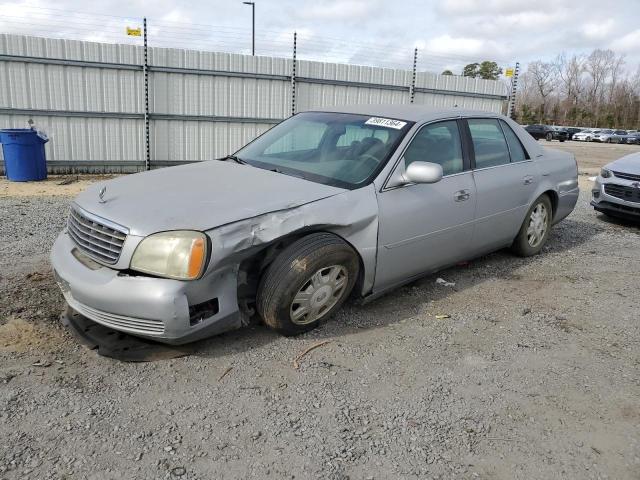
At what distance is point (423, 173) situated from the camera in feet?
12.9

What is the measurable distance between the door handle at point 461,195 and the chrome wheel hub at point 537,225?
1374mm

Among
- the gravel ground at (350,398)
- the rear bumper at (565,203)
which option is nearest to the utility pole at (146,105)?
the gravel ground at (350,398)

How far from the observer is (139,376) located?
10.2ft

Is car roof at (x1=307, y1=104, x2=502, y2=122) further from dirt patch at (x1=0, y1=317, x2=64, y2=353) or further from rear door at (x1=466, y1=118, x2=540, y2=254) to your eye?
dirt patch at (x1=0, y1=317, x2=64, y2=353)

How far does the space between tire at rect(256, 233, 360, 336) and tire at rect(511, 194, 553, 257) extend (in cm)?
253

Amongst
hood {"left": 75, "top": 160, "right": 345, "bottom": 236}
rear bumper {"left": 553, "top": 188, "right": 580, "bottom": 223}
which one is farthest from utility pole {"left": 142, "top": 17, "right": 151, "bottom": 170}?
rear bumper {"left": 553, "top": 188, "right": 580, "bottom": 223}

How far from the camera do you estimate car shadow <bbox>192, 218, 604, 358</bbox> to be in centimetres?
357

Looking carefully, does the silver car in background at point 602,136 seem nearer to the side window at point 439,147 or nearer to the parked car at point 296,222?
the parked car at point 296,222

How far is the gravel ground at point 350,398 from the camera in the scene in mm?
2498

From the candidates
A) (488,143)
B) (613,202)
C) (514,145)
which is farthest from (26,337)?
(613,202)

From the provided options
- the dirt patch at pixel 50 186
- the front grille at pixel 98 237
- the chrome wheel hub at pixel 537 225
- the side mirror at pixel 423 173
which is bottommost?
the dirt patch at pixel 50 186

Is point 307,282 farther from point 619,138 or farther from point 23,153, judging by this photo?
point 619,138

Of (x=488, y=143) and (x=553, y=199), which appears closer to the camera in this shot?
(x=488, y=143)

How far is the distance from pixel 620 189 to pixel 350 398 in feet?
20.6
